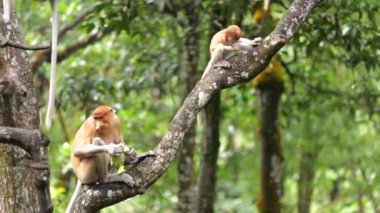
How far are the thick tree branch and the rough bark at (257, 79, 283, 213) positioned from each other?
12.4 feet

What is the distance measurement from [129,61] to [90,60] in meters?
0.66

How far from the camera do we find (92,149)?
195 inches

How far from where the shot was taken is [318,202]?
16.3 m

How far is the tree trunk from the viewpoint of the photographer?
459 centimetres

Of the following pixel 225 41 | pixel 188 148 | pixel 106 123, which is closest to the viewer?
pixel 106 123

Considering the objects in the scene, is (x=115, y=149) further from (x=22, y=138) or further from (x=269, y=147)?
(x=269, y=147)

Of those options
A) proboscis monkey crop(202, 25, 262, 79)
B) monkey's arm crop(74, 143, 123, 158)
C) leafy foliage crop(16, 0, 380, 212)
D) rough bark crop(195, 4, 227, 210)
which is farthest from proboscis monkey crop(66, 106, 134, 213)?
rough bark crop(195, 4, 227, 210)

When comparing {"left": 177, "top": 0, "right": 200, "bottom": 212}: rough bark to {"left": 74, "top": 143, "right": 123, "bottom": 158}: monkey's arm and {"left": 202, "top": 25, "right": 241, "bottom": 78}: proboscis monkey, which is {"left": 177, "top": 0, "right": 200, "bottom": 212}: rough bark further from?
{"left": 74, "top": 143, "right": 123, "bottom": 158}: monkey's arm

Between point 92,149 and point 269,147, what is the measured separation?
432cm

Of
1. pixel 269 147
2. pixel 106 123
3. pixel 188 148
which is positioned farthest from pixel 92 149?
pixel 269 147

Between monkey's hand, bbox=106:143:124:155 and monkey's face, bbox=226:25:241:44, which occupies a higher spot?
monkey's face, bbox=226:25:241:44

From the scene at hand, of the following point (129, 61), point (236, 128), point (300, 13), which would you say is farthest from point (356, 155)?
point (300, 13)

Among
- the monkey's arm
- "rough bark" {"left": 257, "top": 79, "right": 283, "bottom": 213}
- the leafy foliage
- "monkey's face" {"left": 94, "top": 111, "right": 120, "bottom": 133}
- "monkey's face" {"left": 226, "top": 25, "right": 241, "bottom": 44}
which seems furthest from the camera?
"rough bark" {"left": 257, "top": 79, "right": 283, "bottom": 213}

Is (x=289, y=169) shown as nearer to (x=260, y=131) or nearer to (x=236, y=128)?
(x=236, y=128)
